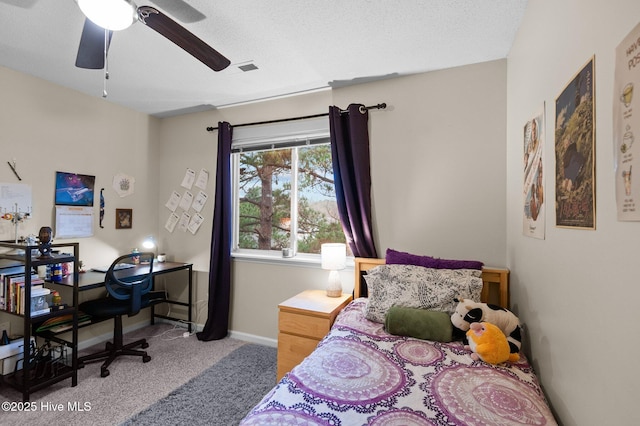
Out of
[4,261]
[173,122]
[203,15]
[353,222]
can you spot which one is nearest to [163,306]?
[4,261]

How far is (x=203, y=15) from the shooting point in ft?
5.94

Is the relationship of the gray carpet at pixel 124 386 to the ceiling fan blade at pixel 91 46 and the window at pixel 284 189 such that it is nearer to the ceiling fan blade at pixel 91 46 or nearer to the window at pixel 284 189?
the window at pixel 284 189

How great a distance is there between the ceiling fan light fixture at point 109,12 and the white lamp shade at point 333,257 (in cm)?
193

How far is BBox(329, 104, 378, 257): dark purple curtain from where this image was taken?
265 centimetres

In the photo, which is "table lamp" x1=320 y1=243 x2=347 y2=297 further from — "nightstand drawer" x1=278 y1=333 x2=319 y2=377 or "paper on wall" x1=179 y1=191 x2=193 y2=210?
"paper on wall" x1=179 y1=191 x2=193 y2=210

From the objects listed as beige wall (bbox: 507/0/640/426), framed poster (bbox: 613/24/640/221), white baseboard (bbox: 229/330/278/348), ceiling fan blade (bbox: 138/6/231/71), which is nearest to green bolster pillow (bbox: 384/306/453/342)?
beige wall (bbox: 507/0/640/426)

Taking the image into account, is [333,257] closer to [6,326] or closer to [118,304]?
[118,304]

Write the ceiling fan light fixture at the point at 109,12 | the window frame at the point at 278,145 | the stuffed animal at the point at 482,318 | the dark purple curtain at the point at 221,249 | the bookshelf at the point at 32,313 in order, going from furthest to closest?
the dark purple curtain at the point at 221,249 → the window frame at the point at 278,145 → the bookshelf at the point at 32,313 → the stuffed animal at the point at 482,318 → the ceiling fan light fixture at the point at 109,12

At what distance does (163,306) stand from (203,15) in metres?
3.25

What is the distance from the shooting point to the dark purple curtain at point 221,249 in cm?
324

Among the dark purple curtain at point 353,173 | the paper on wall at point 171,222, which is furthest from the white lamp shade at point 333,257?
the paper on wall at point 171,222

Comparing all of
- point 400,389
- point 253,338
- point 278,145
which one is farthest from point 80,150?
point 400,389

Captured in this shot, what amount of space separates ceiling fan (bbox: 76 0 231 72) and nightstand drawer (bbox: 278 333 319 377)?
1.90 metres

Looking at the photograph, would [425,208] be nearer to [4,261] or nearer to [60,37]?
[60,37]
